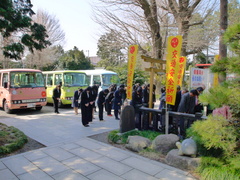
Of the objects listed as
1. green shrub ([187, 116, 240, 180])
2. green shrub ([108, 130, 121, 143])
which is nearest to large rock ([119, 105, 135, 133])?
green shrub ([108, 130, 121, 143])

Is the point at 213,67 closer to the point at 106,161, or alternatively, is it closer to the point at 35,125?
the point at 106,161

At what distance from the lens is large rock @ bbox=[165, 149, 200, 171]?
135 inches

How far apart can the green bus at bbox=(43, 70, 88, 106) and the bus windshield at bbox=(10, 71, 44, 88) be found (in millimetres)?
1224

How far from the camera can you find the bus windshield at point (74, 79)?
1139 cm

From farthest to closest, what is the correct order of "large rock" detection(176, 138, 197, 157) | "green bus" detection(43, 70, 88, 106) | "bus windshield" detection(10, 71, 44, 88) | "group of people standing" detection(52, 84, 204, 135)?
1. "green bus" detection(43, 70, 88, 106)
2. "bus windshield" detection(10, 71, 44, 88)
3. "group of people standing" detection(52, 84, 204, 135)
4. "large rock" detection(176, 138, 197, 157)

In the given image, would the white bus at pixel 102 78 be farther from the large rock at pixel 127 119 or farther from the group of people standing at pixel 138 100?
the large rock at pixel 127 119

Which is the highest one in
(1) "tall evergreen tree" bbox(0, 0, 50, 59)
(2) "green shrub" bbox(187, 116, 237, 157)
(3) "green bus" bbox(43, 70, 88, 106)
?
(1) "tall evergreen tree" bbox(0, 0, 50, 59)

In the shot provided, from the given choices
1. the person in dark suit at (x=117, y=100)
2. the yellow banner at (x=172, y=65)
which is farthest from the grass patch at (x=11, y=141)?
the yellow banner at (x=172, y=65)

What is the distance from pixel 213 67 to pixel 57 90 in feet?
25.3

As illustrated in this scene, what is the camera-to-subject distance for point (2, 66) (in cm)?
2495

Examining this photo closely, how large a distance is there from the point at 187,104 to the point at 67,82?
799cm

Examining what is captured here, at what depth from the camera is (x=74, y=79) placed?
11750mm

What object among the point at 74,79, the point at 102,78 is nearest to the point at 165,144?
the point at 74,79

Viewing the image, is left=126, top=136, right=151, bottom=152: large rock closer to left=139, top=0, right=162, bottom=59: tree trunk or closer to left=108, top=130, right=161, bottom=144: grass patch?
left=108, top=130, right=161, bottom=144: grass patch
